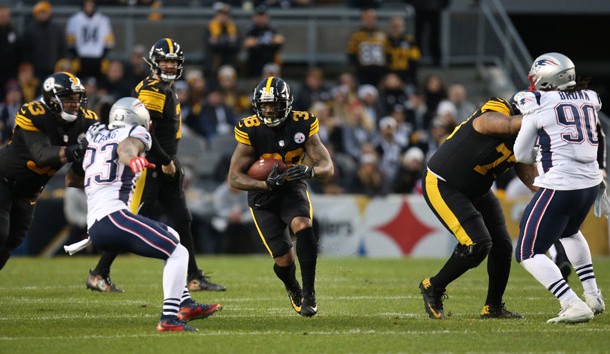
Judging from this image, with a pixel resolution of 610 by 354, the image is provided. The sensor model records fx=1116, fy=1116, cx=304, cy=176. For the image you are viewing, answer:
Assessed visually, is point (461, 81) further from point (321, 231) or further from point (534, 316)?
point (534, 316)

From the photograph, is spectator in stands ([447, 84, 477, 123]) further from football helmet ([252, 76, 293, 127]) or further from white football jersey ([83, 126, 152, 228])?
white football jersey ([83, 126, 152, 228])

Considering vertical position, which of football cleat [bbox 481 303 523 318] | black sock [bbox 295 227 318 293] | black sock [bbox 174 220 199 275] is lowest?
black sock [bbox 174 220 199 275]

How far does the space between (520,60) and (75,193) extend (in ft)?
24.8

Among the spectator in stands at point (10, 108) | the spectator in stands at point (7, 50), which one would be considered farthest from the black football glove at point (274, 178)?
the spectator in stands at point (7, 50)

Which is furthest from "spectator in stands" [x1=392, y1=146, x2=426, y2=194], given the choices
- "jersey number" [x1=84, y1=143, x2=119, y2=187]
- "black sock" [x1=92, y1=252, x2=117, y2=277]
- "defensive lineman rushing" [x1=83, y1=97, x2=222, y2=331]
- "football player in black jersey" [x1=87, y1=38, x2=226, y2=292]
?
"jersey number" [x1=84, y1=143, x2=119, y2=187]

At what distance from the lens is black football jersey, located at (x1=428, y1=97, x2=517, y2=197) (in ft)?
24.0

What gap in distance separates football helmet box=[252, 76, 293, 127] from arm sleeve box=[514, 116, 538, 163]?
1.58 meters

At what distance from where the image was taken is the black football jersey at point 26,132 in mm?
8445

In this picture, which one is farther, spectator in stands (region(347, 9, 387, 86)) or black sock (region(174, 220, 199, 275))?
spectator in stands (region(347, 9, 387, 86))

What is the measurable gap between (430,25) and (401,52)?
99cm

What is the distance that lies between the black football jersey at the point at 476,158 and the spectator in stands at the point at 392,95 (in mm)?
8835

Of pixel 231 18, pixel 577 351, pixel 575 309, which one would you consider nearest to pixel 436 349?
pixel 577 351

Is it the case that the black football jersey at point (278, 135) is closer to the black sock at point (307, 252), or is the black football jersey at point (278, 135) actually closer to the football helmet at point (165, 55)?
the black sock at point (307, 252)

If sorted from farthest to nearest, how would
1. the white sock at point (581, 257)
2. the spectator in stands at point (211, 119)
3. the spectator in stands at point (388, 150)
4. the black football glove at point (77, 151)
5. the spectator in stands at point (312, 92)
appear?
the spectator in stands at point (312, 92), the spectator in stands at point (211, 119), the spectator in stands at point (388, 150), the black football glove at point (77, 151), the white sock at point (581, 257)
